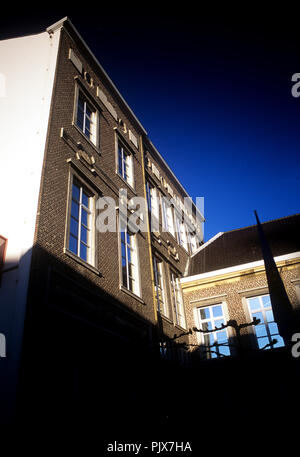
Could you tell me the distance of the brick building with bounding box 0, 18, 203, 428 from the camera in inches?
276

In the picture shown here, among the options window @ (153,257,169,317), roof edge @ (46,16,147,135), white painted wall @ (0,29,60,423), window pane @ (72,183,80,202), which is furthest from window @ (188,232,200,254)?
white painted wall @ (0,29,60,423)

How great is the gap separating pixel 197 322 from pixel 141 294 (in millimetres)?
4663

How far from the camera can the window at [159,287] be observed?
13.8 metres

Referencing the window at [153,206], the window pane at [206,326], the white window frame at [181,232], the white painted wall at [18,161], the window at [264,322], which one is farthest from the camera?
the white window frame at [181,232]

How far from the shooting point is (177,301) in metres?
16.0

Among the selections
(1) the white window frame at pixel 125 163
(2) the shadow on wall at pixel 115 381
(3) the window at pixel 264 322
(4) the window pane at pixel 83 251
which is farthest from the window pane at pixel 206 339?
(4) the window pane at pixel 83 251

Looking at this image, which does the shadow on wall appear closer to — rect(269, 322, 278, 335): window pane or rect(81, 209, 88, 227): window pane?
rect(81, 209, 88, 227): window pane

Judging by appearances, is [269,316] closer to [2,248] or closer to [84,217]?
[84,217]

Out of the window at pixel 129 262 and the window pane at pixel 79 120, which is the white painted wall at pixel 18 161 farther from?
the window at pixel 129 262

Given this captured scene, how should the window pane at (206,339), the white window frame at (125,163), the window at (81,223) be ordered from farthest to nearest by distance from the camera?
the window pane at (206,339), the white window frame at (125,163), the window at (81,223)

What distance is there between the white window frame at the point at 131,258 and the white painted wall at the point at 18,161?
12.9ft

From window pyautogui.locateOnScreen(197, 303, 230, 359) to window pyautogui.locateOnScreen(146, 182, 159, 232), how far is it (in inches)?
164
